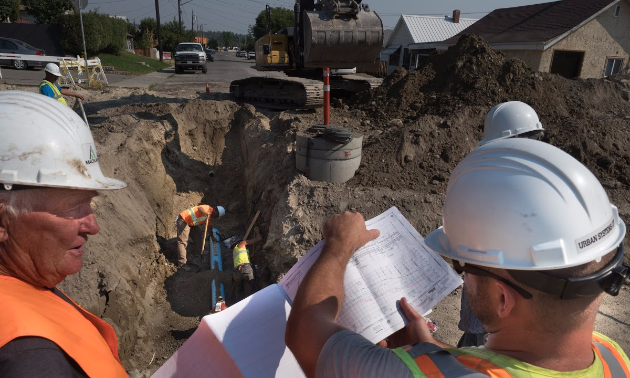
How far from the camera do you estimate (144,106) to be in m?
11.8

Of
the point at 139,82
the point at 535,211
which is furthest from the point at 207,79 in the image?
the point at 535,211

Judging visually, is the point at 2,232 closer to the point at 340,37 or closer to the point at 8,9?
the point at 340,37

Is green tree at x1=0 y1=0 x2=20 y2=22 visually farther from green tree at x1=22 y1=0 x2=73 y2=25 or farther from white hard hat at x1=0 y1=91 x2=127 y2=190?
white hard hat at x1=0 y1=91 x2=127 y2=190

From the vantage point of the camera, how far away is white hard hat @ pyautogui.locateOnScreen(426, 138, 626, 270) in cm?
110

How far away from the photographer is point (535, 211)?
1.12 metres

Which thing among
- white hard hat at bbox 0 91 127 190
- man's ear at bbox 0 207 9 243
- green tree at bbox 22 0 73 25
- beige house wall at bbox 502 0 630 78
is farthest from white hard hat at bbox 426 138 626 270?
green tree at bbox 22 0 73 25

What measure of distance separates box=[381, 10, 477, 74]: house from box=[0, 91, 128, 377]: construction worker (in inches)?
1401

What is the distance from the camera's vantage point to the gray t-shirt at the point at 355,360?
1.04m

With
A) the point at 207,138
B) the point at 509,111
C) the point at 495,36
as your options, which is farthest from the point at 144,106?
the point at 495,36

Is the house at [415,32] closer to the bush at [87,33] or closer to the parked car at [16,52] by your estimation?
the bush at [87,33]

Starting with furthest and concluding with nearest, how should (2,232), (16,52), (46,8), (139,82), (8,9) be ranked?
(46,8) → (8,9) → (16,52) → (139,82) → (2,232)

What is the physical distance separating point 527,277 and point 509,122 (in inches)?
138

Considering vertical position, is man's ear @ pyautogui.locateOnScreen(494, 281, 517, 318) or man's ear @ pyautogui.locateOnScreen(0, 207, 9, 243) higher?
man's ear @ pyautogui.locateOnScreen(0, 207, 9, 243)

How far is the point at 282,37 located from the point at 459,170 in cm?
1133
